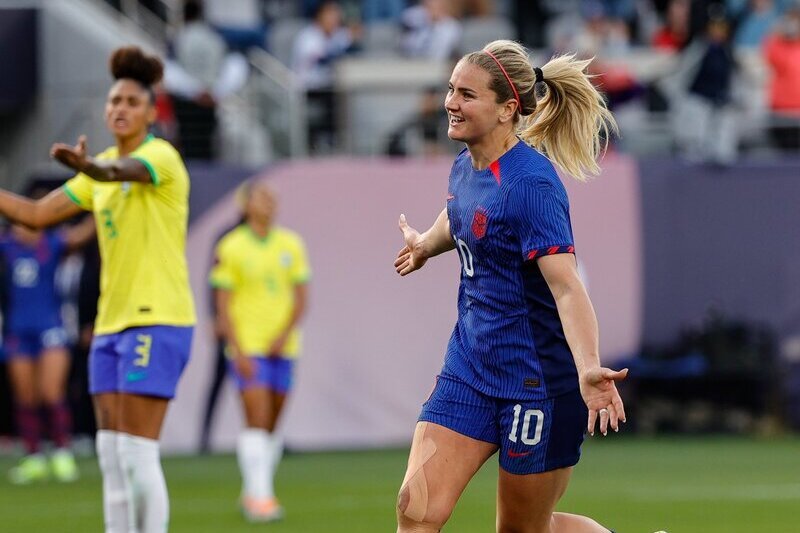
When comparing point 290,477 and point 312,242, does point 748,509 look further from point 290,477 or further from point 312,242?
point 312,242

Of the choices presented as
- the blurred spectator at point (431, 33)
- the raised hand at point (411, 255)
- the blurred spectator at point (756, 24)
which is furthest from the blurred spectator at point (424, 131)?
the raised hand at point (411, 255)

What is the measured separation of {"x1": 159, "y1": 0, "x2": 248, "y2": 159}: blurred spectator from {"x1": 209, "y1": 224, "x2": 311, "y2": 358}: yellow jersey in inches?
234

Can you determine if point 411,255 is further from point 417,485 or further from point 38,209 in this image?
point 38,209

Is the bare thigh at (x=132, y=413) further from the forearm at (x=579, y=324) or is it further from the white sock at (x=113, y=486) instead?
the forearm at (x=579, y=324)

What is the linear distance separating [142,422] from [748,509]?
18.5 feet

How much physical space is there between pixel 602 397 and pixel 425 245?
1.26 metres

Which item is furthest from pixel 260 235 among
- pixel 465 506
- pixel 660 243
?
pixel 660 243

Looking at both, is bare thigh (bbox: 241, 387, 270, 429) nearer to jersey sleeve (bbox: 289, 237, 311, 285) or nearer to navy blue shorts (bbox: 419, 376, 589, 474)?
jersey sleeve (bbox: 289, 237, 311, 285)

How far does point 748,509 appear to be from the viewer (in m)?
11.9

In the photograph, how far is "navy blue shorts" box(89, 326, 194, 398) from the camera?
309 inches

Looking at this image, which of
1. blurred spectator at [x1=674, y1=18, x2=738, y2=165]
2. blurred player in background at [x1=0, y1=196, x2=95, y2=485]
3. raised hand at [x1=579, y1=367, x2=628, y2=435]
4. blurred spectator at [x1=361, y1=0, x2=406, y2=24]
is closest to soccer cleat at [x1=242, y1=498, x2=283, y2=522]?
blurred player in background at [x1=0, y1=196, x2=95, y2=485]

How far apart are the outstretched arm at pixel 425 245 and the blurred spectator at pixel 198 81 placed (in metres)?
11.3

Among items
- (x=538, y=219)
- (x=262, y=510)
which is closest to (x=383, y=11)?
(x=262, y=510)

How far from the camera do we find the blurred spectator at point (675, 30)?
70.0 feet
